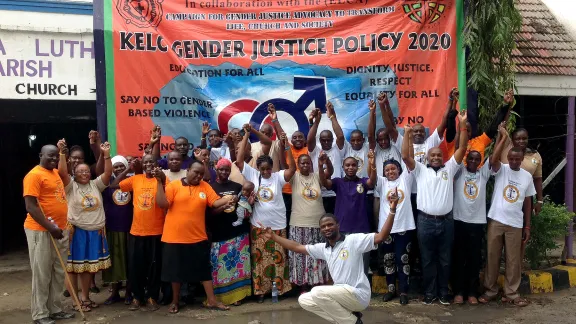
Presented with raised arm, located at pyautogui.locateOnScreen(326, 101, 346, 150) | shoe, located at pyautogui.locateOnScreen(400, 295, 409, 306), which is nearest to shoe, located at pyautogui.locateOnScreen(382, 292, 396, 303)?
shoe, located at pyautogui.locateOnScreen(400, 295, 409, 306)

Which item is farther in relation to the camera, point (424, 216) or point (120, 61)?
point (120, 61)

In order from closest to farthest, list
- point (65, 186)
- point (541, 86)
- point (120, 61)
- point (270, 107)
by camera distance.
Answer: point (65, 186) < point (270, 107) < point (120, 61) < point (541, 86)

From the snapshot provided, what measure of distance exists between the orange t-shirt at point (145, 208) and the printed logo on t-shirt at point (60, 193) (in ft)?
1.93

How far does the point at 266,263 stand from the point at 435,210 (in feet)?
6.07

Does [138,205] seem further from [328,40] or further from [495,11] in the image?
[495,11]

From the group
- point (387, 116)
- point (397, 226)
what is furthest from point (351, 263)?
point (387, 116)

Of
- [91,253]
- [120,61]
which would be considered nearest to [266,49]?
[120,61]

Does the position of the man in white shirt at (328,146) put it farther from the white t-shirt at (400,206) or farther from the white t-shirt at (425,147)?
the white t-shirt at (425,147)

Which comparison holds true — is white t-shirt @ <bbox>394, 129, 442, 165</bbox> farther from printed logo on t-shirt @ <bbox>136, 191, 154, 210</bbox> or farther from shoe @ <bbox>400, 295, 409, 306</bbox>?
printed logo on t-shirt @ <bbox>136, 191, 154, 210</bbox>

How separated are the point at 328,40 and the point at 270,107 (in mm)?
1279

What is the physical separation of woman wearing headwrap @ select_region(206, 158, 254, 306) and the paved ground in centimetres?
21

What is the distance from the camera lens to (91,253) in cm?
583

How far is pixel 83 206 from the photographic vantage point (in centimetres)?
578

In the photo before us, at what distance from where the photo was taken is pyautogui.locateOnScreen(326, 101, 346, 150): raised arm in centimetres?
638
